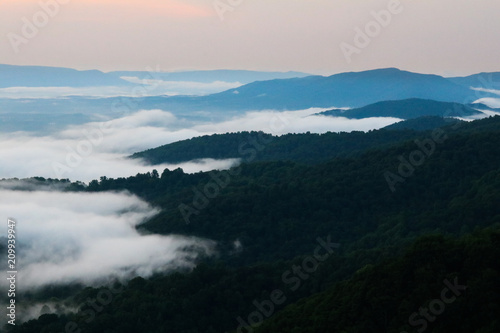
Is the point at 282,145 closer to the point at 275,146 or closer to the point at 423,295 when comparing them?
the point at 275,146

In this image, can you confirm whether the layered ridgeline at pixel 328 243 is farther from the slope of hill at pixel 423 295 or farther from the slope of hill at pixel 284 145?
the slope of hill at pixel 284 145

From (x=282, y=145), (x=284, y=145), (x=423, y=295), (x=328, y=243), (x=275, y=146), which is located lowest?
(x=423, y=295)

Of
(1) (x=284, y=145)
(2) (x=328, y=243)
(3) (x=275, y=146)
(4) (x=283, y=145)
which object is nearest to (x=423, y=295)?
(2) (x=328, y=243)

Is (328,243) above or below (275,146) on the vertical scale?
below

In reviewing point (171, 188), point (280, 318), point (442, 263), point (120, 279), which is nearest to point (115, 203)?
point (171, 188)

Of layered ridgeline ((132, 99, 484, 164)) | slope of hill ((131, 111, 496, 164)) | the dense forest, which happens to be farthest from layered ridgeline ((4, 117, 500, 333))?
layered ridgeline ((132, 99, 484, 164))

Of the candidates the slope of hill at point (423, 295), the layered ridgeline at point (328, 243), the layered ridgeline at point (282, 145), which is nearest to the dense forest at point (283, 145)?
the layered ridgeline at point (282, 145)

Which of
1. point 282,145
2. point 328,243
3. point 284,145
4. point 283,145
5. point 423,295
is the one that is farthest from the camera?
point 282,145

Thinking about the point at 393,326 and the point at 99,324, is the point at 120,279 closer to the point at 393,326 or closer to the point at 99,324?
the point at 99,324

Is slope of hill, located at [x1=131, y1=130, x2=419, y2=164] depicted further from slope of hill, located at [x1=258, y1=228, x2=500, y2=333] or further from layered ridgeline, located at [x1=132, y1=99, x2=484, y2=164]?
slope of hill, located at [x1=258, y1=228, x2=500, y2=333]
